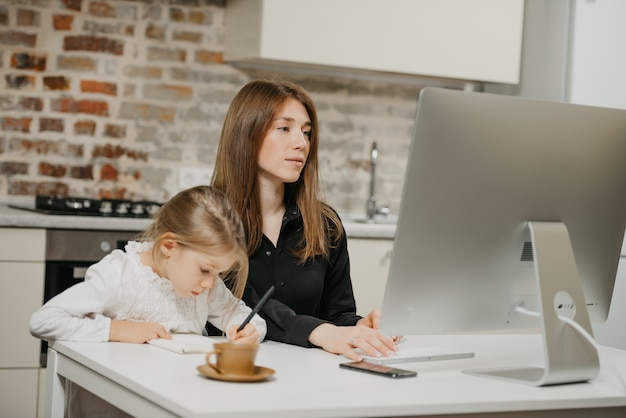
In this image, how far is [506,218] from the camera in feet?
5.89

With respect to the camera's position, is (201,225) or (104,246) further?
(104,246)

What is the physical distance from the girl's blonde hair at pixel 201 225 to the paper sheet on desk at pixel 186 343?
0.57 ft

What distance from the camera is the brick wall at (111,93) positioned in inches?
147

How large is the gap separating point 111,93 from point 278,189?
5.58 ft

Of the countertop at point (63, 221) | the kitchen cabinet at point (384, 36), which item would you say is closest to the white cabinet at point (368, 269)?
the kitchen cabinet at point (384, 36)

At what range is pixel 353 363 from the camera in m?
1.83

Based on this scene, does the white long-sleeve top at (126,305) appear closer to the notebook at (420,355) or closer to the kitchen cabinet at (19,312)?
the notebook at (420,355)

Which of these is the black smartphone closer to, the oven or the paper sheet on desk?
the paper sheet on desk

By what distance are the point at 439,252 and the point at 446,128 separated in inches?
9.3

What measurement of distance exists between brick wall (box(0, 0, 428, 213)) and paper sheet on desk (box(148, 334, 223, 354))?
198 cm

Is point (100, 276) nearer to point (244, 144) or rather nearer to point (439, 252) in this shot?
point (244, 144)

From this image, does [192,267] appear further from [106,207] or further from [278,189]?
[106,207]

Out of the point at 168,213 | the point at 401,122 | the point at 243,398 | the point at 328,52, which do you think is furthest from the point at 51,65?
the point at 243,398

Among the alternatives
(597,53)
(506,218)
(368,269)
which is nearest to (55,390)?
(506,218)
